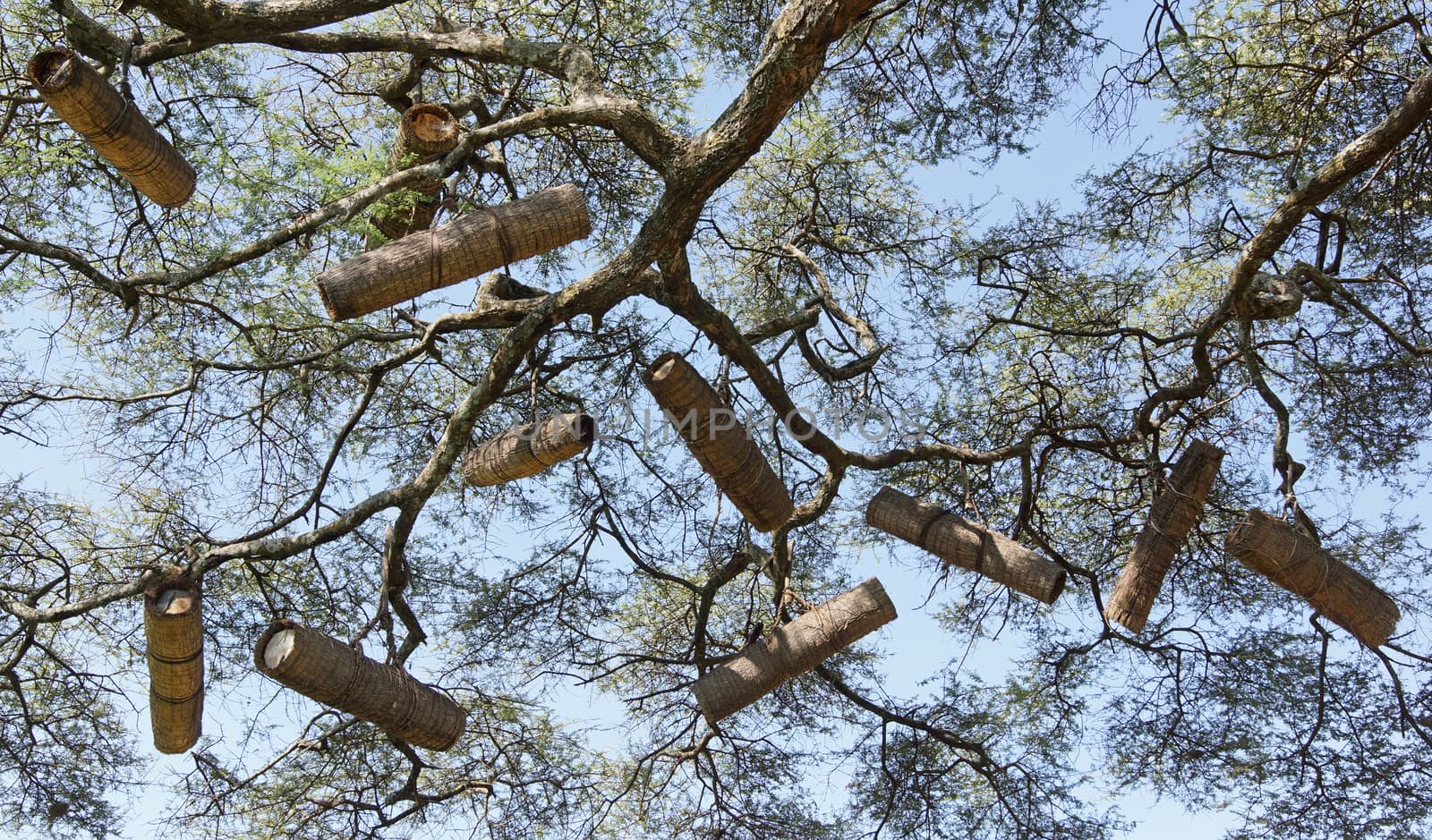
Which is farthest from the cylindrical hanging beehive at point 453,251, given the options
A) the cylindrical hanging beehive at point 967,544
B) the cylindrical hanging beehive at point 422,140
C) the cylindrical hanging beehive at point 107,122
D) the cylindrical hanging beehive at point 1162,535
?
the cylindrical hanging beehive at point 1162,535

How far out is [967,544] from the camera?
4.68 meters

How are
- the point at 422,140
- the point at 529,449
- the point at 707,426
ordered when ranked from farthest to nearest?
the point at 422,140
the point at 529,449
the point at 707,426

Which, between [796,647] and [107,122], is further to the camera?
[796,647]

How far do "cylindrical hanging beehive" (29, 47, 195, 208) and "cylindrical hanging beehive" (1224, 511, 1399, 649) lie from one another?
13.3 ft

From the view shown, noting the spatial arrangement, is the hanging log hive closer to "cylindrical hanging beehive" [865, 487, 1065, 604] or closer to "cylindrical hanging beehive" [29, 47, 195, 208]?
"cylindrical hanging beehive" [29, 47, 195, 208]

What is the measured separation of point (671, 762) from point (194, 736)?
9.16 feet

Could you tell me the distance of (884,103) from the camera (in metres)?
6.39

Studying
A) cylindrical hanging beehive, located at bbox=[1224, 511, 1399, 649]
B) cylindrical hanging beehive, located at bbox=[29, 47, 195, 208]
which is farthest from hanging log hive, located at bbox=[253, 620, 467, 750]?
cylindrical hanging beehive, located at bbox=[1224, 511, 1399, 649]

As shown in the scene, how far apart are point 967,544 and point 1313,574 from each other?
4.11 ft

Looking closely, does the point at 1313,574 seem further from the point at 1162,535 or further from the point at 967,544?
the point at 967,544

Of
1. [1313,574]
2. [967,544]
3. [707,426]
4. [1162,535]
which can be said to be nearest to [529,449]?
[707,426]

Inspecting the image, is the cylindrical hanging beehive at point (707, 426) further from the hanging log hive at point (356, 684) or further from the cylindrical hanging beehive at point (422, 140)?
the cylindrical hanging beehive at point (422, 140)

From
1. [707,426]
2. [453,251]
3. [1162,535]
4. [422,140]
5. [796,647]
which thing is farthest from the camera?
[422,140]

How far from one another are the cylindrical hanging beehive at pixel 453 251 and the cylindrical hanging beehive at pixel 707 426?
58 centimetres
